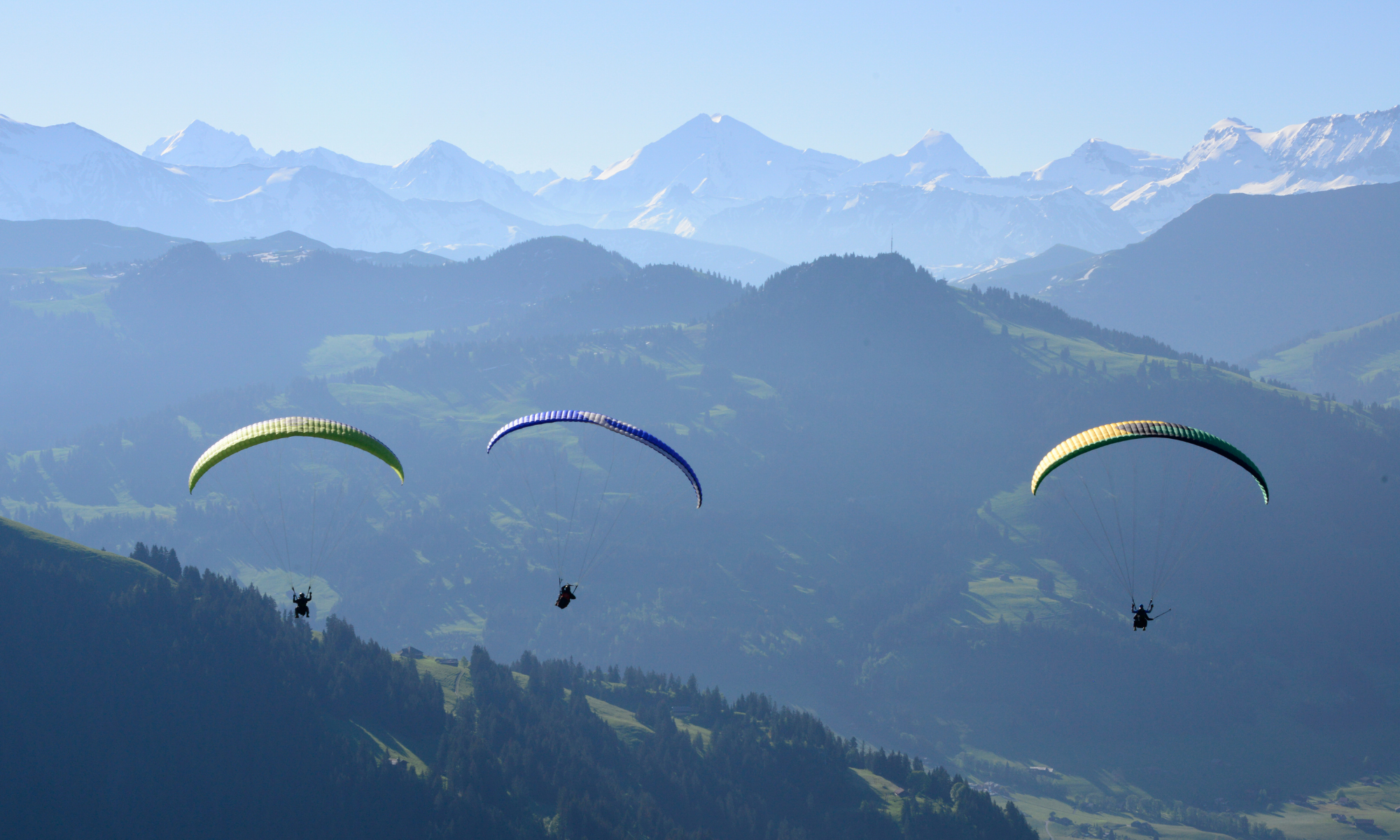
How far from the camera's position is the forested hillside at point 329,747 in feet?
365

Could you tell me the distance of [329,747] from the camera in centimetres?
11912

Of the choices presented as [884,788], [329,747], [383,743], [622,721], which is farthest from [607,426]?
[884,788]

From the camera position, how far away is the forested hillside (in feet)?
365

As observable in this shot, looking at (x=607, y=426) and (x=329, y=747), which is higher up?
(x=607, y=426)

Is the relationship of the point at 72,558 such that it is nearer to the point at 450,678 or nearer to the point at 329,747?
the point at 329,747

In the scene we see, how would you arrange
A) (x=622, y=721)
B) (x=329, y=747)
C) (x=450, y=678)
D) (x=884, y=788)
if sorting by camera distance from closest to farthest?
(x=329, y=747) < (x=884, y=788) < (x=450, y=678) < (x=622, y=721)

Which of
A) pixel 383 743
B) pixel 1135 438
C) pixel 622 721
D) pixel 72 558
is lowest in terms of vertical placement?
pixel 383 743

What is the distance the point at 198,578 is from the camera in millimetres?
140125

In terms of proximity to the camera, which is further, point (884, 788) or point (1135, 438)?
point (884, 788)

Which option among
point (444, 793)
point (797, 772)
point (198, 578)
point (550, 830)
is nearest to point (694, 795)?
point (797, 772)

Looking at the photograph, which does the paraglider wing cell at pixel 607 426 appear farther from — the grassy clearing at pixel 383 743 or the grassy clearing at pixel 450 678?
the grassy clearing at pixel 450 678

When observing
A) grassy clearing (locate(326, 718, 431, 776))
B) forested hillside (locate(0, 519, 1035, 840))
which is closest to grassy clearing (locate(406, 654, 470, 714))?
forested hillside (locate(0, 519, 1035, 840))

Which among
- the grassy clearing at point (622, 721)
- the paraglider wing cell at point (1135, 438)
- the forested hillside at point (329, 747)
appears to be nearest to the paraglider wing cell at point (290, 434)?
the paraglider wing cell at point (1135, 438)

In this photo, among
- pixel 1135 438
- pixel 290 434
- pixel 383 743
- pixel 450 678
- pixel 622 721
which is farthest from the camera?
pixel 622 721
